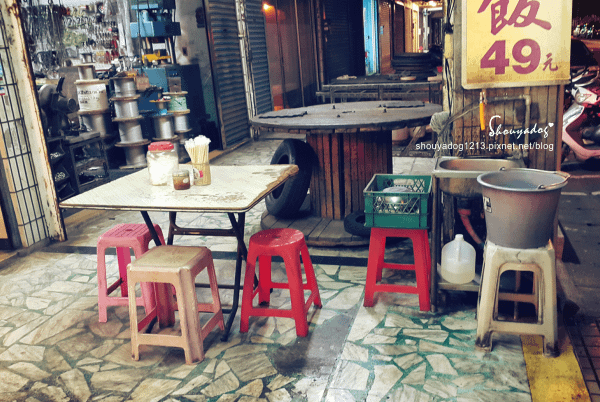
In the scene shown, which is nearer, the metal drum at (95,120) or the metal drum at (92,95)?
the metal drum at (92,95)

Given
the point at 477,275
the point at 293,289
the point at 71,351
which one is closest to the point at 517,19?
the point at 477,275

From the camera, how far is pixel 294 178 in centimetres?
593

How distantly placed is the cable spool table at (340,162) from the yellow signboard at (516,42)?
158cm

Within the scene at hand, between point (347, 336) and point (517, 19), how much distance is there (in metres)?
2.67

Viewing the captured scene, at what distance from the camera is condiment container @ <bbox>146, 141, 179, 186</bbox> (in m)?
3.86

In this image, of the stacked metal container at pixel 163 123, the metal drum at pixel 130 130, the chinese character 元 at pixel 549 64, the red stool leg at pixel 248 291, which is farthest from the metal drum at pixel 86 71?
the chinese character 元 at pixel 549 64

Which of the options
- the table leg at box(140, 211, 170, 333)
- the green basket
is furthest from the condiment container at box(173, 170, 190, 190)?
the green basket

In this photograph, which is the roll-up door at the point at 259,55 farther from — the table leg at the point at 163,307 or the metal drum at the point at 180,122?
the table leg at the point at 163,307

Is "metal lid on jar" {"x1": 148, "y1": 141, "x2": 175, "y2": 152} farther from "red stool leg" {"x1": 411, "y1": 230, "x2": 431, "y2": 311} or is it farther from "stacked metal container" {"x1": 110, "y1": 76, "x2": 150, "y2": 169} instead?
"stacked metal container" {"x1": 110, "y1": 76, "x2": 150, "y2": 169}

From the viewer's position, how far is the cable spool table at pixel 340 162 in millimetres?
5570

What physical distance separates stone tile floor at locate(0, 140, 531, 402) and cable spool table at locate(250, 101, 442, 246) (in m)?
1.15

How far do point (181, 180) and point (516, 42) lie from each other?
2700mm

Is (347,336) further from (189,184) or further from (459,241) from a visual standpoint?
(189,184)
